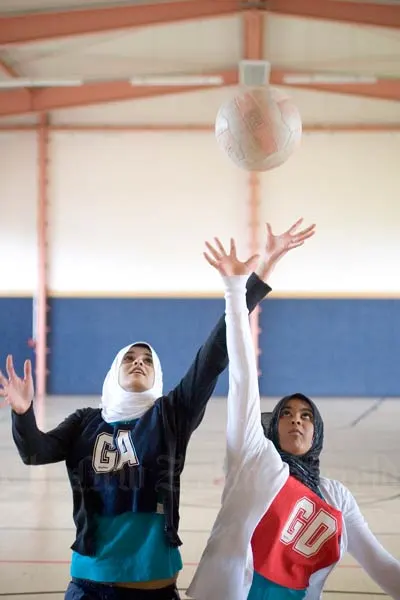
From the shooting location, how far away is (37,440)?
88.9 inches

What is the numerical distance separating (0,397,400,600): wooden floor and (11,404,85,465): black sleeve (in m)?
1.45

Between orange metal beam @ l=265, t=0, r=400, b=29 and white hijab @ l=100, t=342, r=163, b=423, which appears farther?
orange metal beam @ l=265, t=0, r=400, b=29

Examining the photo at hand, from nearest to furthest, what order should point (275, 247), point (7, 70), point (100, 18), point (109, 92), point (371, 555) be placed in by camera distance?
point (371, 555), point (275, 247), point (100, 18), point (7, 70), point (109, 92)

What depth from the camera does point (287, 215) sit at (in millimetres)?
11445

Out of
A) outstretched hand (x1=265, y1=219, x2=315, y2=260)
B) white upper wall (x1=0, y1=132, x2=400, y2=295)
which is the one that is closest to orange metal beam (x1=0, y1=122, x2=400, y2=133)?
white upper wall (x1=0, y1=132, x2=400, y2=295)

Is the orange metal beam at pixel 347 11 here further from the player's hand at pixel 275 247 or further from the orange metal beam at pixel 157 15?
the player's hand at pixel 275 247

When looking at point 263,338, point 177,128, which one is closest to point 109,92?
point 177,128

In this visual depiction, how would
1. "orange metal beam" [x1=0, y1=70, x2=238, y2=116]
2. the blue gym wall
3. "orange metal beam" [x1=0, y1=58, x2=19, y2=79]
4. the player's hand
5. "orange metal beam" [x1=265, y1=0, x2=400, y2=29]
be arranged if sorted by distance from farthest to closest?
1. the blue gym wall
2. "orange metal beam" [x1=0, y1=70, x2=238, y2=116]
3. "orange metal beam" [x1=0, y1=58, x2=19, y2=79]
4. "orange metal beam" [x1=265, y1=0, x2=400, y2=29]
5. the player's hand

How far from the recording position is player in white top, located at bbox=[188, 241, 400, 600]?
7.04 feet

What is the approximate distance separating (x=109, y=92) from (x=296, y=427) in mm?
9472

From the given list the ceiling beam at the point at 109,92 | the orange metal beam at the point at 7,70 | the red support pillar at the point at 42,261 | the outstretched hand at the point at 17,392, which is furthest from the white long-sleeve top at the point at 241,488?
the red support pillar at the point at 42,261

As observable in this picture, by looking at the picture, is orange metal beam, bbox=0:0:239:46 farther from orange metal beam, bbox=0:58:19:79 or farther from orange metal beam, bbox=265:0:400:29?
orange metal beam, bbox=0:58:19:79

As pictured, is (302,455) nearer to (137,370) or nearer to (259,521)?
(259,521)

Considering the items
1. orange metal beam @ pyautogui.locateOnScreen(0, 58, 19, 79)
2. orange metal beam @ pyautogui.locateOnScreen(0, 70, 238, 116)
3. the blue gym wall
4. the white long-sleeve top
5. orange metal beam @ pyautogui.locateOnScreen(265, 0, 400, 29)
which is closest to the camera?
the white long-sleeve top
